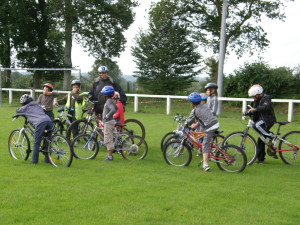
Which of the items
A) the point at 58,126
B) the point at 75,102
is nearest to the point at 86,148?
the point at 75,102

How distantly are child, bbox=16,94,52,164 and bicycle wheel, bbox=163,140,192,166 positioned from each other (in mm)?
2383

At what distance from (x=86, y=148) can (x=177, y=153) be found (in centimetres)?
200

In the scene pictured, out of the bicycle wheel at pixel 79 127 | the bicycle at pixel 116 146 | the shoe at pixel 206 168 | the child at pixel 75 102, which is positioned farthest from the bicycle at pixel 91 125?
the shoe at pixel 206 168

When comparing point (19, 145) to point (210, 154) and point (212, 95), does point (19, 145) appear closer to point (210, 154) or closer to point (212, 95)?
point (210, 154)

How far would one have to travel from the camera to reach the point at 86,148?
28.3ft

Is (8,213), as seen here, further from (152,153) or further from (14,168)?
(152,153)

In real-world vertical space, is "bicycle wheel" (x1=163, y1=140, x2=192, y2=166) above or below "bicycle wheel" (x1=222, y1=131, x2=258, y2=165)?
below

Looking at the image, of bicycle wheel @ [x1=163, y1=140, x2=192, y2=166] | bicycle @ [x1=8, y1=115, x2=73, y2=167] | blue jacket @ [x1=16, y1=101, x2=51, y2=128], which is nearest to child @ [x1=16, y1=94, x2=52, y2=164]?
blue jacket @ [x1=16, y1=101, x2=51, y2=128]

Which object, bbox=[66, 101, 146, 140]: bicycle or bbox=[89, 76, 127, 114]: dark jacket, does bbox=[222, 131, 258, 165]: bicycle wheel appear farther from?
bbox=[89, 76, 127, 114]: dark jacket

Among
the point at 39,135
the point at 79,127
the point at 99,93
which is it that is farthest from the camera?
the point at 99,93

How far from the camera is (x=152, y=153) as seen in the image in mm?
9602

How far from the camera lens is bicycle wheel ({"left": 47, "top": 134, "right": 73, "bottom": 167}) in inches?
299

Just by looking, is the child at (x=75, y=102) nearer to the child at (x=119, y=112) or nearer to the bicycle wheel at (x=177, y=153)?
the child at (x=119, y=112)

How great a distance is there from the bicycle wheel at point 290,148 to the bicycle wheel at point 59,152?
4351 millimetres
